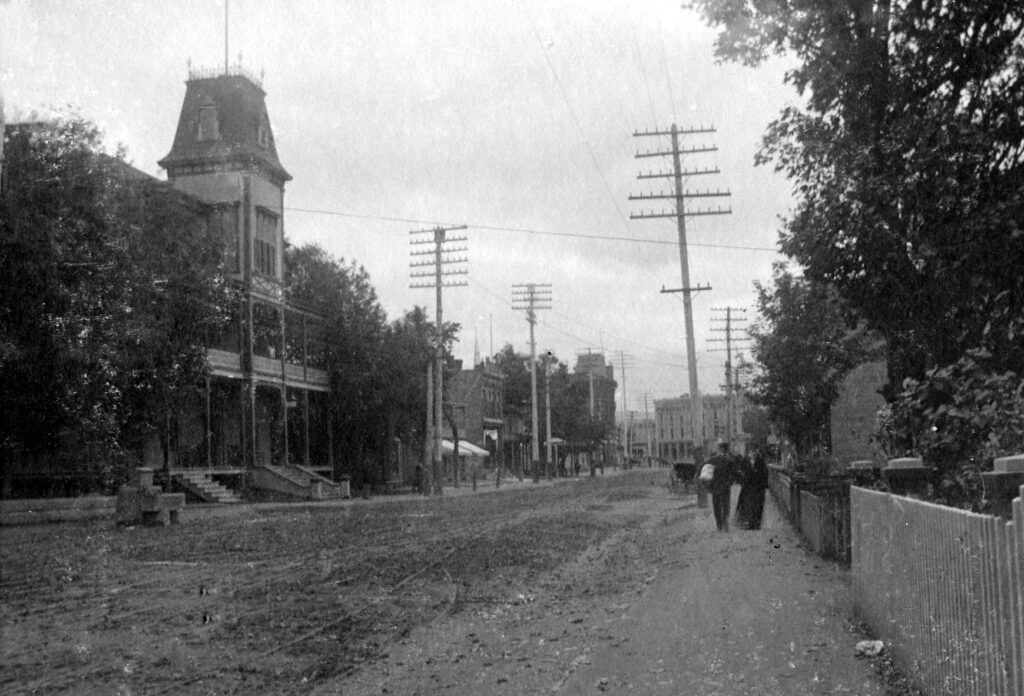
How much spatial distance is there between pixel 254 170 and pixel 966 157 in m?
34.6

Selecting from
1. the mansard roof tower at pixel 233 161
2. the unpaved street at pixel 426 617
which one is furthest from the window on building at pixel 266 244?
the unpaved street at pixel 426 617

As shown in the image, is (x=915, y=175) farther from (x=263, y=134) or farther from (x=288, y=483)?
(x=263, y=134)

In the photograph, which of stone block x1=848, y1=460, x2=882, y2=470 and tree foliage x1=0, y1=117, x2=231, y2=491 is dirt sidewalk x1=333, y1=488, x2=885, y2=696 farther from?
tree foliage x1=0, y1=117, x2=231, y2=491

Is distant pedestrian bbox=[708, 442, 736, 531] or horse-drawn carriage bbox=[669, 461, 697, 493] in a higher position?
distant pedestrian bbox=[708, 442, 736, 531]

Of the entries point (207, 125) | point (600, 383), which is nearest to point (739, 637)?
point (207, 125)

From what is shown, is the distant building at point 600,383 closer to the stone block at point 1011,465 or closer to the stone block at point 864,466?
the stone block at point 864,466

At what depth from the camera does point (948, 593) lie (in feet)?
16.7

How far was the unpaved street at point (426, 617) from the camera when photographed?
7.29 metres

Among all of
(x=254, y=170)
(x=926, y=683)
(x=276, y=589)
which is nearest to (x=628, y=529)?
(x=276, y=589)

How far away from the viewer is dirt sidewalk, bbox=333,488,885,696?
7.08 m

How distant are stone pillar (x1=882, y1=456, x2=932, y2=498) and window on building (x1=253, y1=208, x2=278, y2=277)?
3407 centimetres

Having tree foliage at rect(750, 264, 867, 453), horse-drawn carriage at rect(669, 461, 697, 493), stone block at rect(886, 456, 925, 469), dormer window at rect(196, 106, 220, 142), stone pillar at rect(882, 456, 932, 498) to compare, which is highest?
dormer window at rect(196, 106, 220, 142)

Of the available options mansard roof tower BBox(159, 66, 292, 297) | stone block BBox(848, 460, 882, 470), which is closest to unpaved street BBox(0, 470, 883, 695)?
stone block BBox(848, 460, 882, 470)

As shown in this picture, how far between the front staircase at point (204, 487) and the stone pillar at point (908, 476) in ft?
95.5
